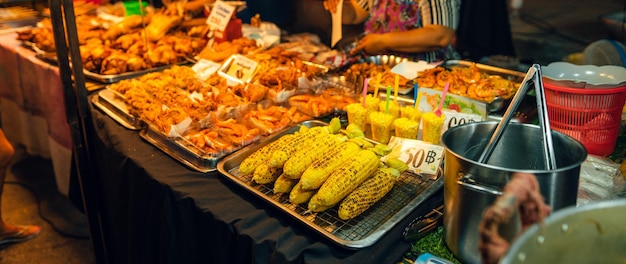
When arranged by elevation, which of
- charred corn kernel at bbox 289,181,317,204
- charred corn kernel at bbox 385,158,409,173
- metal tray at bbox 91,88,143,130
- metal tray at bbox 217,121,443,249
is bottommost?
metal tray at bbox 91,88,143,130

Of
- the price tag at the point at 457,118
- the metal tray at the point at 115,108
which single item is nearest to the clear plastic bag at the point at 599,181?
the price tag at the point at 457,118

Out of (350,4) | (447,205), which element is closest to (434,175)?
(447,205)

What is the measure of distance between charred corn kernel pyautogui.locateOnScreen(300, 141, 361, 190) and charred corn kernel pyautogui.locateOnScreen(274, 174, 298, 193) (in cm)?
11

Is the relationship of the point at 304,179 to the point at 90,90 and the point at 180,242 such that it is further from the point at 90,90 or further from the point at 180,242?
the point at 90,90

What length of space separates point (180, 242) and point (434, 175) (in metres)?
0.99

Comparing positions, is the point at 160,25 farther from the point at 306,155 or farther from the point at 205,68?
the point at 306,155

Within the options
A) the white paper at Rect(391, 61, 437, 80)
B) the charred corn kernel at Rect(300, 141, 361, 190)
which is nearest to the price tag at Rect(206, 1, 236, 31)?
the white paper at Rect(391, 61, 437, 80)

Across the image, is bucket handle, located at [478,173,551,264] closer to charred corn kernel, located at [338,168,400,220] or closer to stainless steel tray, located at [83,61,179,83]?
charred corn kernel, located at [338,168,400,220]

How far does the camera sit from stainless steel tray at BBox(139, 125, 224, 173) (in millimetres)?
2008

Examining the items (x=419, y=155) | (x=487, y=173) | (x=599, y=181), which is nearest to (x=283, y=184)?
(x=419, y=155)

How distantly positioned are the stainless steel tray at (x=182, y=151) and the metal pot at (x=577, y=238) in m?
1.50

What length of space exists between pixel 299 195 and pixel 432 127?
24.8 inches

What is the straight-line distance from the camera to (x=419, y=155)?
6.09 feet

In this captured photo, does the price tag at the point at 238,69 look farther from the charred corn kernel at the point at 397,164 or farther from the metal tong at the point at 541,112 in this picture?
the metal tong at the point at 541,112
